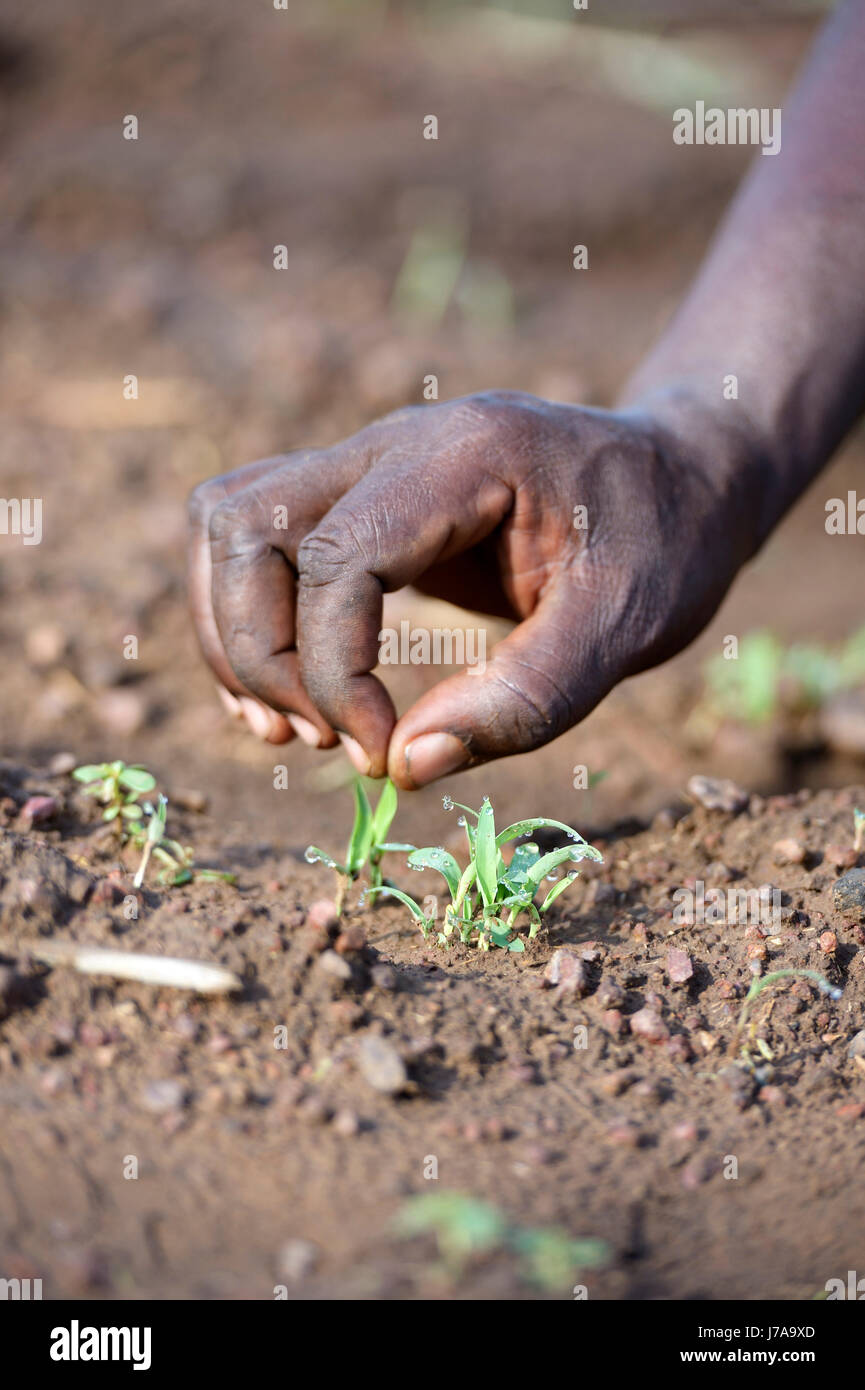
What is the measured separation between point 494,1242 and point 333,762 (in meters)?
1.72

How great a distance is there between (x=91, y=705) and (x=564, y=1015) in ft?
5.50

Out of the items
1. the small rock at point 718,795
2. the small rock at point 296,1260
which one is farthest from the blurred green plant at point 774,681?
the small rock at point 296,1260

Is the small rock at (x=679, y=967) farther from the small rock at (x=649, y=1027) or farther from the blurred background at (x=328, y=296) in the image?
the blurred background at (x=328, y=296)

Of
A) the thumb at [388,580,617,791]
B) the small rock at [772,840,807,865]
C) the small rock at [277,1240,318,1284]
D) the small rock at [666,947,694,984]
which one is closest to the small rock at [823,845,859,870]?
the small rock at [772,840,807,865]

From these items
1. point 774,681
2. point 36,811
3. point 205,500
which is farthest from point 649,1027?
point 774,681

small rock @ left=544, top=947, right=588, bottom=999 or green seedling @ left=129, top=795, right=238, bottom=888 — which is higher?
green seedling @ left=129, top=795, right=238, bottom=888

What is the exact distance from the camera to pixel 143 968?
1.50 m

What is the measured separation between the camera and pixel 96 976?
4.98 ft

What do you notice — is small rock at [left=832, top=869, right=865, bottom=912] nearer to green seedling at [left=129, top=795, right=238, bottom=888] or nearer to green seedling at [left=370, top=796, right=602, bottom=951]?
green seedling at [left=370, top=796, right=602, bottom=951]

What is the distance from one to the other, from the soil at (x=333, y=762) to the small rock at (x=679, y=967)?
0.02m

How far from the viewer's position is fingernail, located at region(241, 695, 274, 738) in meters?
2.08

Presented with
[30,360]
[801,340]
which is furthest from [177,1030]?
[30,360]

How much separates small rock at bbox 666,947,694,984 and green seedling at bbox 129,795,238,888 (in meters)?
0.68

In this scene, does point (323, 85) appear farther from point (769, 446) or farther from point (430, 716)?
point (430, 716)
